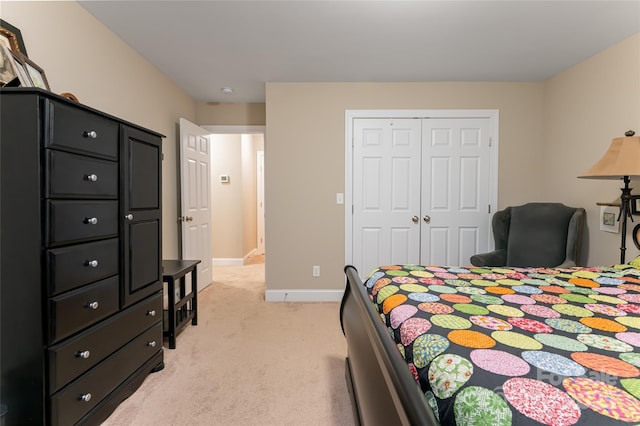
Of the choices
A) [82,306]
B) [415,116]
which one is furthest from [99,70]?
[415,116]

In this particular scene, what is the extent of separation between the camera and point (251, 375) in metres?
2.13

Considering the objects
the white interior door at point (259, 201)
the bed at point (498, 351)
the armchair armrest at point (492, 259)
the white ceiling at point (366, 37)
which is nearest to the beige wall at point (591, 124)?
the white ceiling at point (366, 37)

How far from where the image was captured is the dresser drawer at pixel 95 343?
1.37 m

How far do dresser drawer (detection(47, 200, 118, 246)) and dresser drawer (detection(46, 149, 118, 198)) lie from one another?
0.04m

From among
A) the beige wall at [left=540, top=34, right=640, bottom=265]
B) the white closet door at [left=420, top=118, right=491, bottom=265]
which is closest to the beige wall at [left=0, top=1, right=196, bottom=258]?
the white closet door at [left=420, top=118, right=491, bottom=265]

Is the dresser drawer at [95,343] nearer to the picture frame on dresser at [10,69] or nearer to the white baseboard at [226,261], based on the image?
the picture frame on dresser at [10,69]

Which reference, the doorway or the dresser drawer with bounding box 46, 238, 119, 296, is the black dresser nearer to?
the dresser drawer with bounding box 46, 238, 119, 296

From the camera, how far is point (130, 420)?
169 cm

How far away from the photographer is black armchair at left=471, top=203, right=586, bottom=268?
2.82m

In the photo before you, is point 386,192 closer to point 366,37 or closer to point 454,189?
point 454,189

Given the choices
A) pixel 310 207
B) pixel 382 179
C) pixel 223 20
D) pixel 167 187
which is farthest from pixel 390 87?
pixel 167 187

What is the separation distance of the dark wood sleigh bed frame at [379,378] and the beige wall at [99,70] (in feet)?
7.33

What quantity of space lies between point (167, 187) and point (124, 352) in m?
2.11

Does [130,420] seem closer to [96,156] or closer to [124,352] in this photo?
[124,352]
